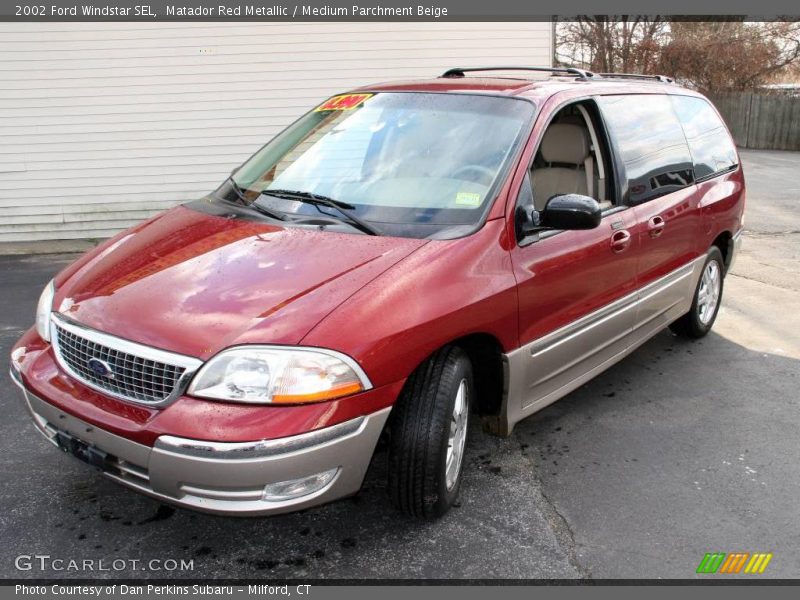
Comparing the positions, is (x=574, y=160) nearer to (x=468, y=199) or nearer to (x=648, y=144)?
(x=648, y=144)

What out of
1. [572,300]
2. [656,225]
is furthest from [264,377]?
[656,225]

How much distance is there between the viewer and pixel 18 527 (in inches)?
122

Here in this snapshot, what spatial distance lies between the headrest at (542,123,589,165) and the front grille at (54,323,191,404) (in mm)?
2129

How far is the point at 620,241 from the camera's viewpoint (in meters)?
4.00

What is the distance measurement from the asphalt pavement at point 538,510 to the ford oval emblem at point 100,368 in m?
0.75

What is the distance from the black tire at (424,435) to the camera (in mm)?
2877

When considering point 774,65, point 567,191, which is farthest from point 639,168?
point 774,65

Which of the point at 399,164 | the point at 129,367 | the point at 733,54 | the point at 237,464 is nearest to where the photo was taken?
the point at 237,464

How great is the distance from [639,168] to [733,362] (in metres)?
1.73

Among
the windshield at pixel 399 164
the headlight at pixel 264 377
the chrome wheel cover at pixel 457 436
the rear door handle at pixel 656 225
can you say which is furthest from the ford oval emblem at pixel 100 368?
the rear door handle at pixel 656 225

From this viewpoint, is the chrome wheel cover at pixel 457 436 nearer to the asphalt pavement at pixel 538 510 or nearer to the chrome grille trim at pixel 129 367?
the asphalt pavement at pixel 538 510

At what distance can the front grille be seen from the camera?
8.54ft

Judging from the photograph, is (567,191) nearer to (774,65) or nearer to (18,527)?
(18,527)

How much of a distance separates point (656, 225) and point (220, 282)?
2.69 metres
